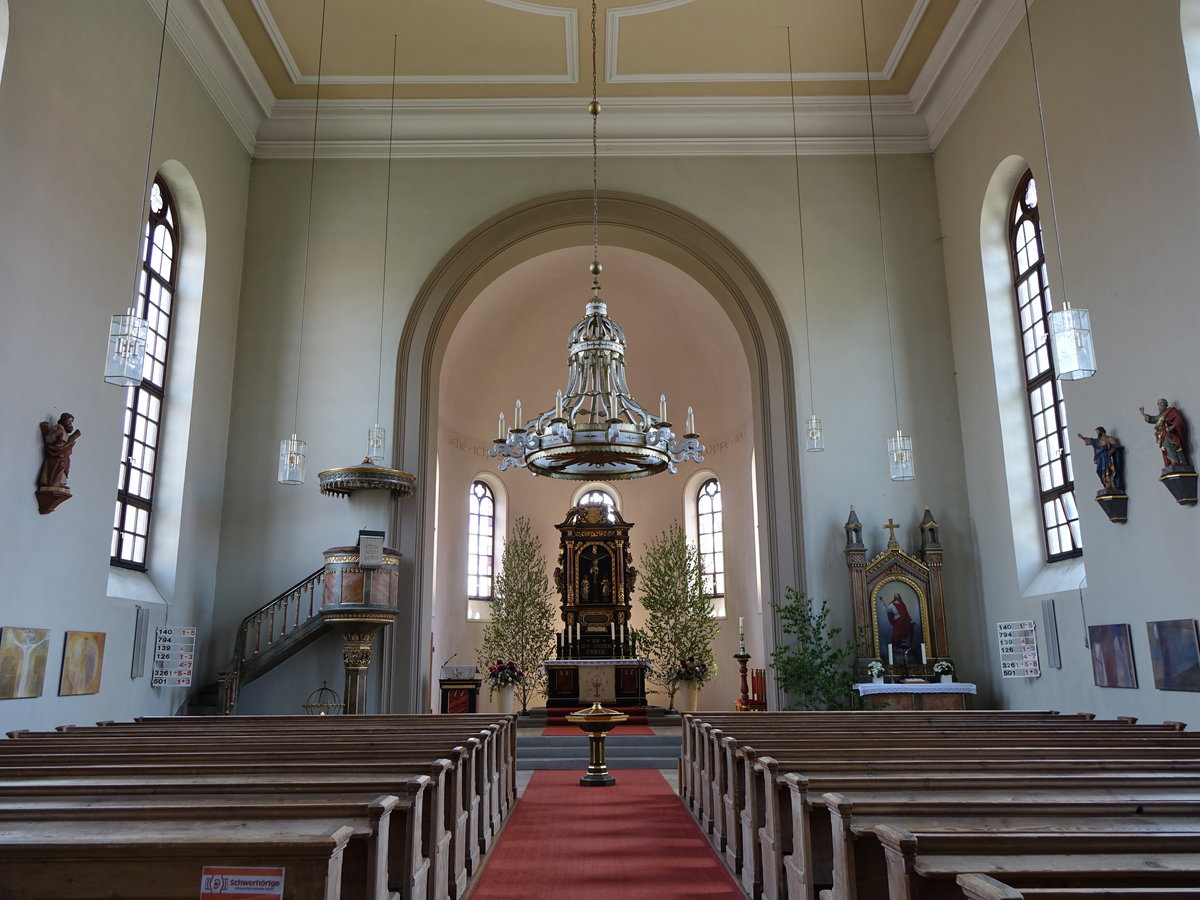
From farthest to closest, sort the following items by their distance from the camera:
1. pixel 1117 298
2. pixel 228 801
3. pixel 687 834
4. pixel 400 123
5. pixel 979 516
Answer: pixel 400 123 → pixel 979 516 → pixel 1117 298 → pixel 687 834 → pixel 228 801

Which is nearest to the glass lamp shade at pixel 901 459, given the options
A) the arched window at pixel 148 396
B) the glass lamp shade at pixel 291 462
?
the glass lamp shade at pixel 291 462

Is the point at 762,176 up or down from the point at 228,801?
up

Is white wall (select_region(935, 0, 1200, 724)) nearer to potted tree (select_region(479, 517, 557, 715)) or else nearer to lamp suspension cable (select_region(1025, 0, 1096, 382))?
lamp suspension cable (select_region(1025, 0, 1096, 382))

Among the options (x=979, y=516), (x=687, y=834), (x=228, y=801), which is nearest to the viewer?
(x=228, y=801)

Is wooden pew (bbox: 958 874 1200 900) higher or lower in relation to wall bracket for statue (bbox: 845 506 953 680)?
lower

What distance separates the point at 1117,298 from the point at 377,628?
795 cm

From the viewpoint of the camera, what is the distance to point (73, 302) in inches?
301

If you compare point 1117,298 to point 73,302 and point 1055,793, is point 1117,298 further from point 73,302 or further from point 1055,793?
point 73,302

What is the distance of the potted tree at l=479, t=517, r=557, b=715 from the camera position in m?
15.7

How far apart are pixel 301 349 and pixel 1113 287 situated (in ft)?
29.8

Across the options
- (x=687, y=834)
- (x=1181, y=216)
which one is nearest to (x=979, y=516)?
(x=1181, y=216)

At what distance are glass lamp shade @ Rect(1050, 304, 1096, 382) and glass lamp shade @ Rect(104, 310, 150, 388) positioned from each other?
19.5ft

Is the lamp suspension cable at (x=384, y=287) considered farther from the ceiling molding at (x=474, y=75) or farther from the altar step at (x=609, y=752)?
the altar step at (x=609, y=752)

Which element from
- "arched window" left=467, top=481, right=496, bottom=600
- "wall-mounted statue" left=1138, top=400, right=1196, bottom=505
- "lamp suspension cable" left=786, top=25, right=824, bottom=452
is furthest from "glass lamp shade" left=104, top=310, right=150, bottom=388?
"arched window" left=467, top=481, right=496, bottom=600
